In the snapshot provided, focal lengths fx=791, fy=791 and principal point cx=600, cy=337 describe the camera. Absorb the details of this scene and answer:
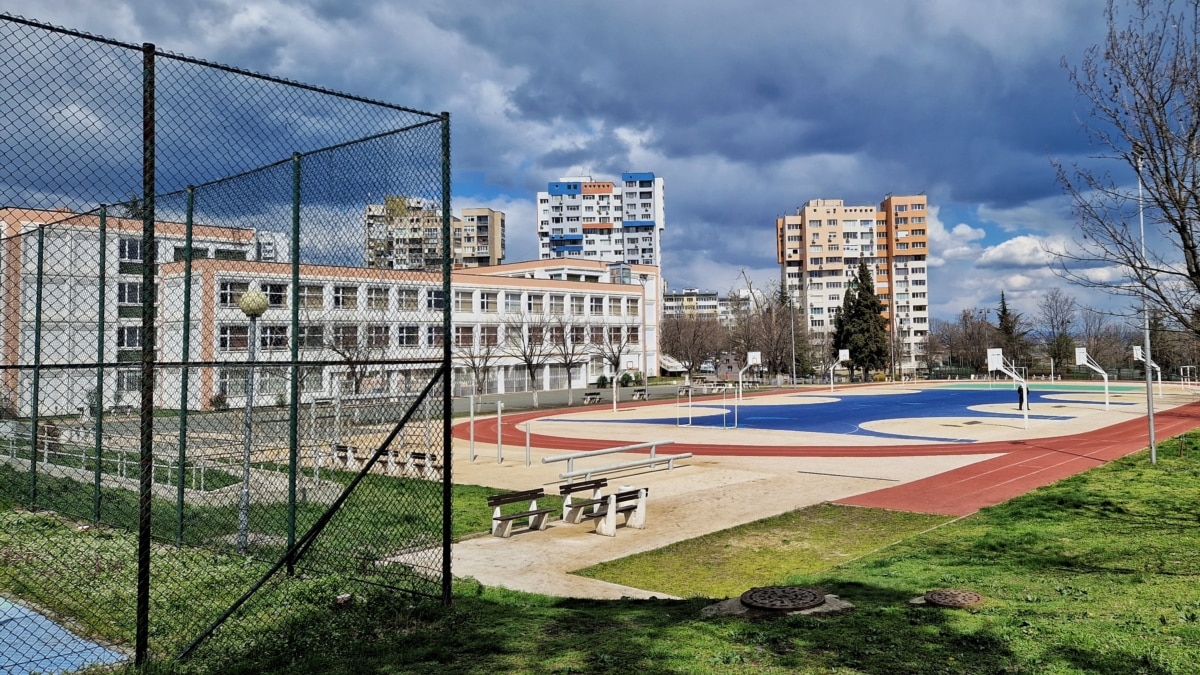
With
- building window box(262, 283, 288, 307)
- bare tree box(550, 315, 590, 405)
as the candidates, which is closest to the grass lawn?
building window box(262, 283, 288, 307)

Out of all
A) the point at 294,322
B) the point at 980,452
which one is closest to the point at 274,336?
the point at 294,322

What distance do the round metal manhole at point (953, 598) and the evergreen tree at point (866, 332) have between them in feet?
253

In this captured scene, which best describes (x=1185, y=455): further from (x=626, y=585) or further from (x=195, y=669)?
(x=195, y=669)

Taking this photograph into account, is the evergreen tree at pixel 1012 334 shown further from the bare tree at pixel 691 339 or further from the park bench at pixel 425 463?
the park bench at pixel 425 463

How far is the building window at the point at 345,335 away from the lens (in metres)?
9.44

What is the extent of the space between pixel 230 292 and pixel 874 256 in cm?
12966

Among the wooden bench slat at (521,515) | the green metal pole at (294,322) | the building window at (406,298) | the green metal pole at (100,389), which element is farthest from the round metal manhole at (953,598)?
the green metal pole at (100,389)

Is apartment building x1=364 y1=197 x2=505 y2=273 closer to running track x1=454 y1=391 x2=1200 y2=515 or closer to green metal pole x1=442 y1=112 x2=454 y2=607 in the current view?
green metal pole x1=442 y1=112 x2=454 y2=607

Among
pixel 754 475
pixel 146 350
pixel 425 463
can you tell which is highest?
pixel 146 350

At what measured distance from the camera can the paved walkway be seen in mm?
10617

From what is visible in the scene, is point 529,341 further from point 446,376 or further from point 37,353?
point 446,376

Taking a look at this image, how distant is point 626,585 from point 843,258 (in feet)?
420

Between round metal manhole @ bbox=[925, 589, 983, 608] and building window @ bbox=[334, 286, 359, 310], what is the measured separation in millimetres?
6767

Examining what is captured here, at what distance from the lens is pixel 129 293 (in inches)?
438
